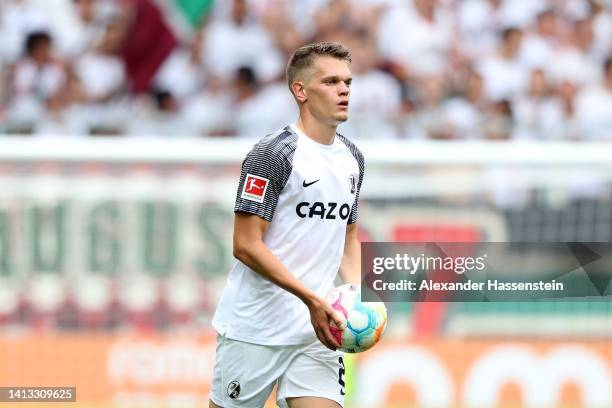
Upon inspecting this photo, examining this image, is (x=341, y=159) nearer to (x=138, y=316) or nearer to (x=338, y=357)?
(x=338, y=357)

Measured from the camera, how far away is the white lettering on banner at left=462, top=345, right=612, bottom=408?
7.82m

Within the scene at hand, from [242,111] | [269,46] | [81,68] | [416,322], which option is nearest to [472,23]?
[269,46]

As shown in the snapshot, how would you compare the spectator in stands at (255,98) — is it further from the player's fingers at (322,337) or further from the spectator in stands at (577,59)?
the player's fingers at (322,337)

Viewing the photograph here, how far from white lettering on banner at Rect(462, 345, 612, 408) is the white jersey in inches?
108

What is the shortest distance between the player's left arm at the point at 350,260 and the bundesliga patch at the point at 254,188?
62 centimetres

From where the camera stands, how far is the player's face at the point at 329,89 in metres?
5.16

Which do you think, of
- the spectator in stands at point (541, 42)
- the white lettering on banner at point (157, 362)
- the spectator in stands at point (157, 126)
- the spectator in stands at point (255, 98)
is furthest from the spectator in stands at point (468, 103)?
the white lettering on banner at point (157, 362)

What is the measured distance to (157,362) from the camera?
7594 mm

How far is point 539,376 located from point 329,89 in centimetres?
340

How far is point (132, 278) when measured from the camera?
7566mm

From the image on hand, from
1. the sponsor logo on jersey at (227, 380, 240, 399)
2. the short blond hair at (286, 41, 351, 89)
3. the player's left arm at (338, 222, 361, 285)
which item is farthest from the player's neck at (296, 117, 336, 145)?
the sponsor logo on jersey at (227, 380, 240, 399)

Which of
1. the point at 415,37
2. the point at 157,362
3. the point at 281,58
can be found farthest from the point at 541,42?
the point at 157,362

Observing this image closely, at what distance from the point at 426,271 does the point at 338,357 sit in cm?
179

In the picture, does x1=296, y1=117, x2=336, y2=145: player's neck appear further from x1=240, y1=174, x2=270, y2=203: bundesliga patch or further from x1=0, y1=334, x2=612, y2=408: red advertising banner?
x1=0, y1=334, x2=612, y2=408: red advertising banner
